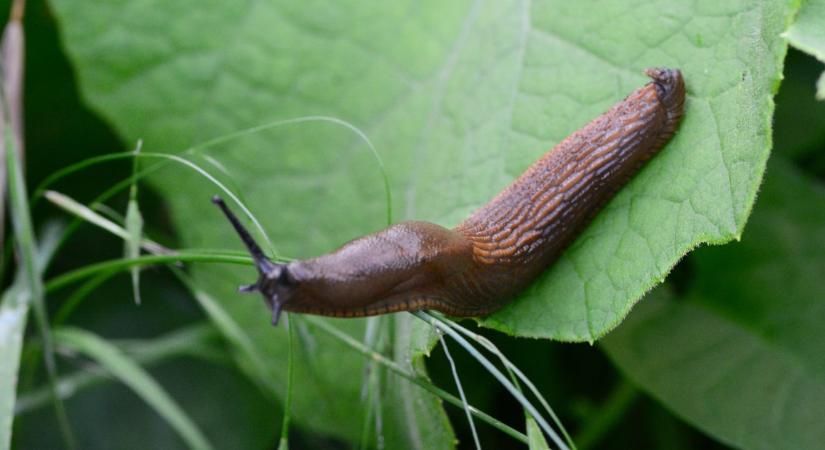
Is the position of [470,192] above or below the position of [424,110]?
below

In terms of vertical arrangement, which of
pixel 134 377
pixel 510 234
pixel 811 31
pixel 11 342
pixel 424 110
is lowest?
pixel 134 377

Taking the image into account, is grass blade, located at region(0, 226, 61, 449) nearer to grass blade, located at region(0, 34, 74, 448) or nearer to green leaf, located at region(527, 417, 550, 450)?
grass blade, located at region(0, 34, 74, 448)

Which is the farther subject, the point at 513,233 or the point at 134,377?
the point at 134,377

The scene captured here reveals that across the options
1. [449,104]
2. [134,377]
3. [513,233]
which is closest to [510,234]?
[513,233]

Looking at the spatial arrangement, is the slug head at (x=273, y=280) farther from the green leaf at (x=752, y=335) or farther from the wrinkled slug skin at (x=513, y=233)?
the green leaf at (x=752, y=335)

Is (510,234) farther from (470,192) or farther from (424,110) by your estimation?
(424,110)

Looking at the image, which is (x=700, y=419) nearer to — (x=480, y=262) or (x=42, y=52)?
(x=480, y=262)

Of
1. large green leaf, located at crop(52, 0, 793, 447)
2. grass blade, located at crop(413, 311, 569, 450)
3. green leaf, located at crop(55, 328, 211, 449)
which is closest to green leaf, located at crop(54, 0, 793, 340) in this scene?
large green leaf, located at crop(52, 0, 793, 447)
